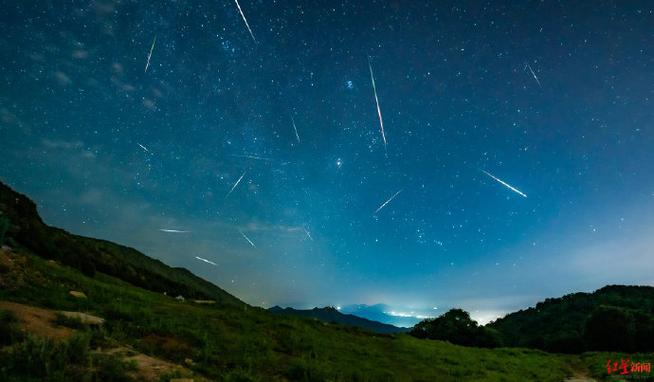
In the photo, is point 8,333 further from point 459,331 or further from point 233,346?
point 459,331

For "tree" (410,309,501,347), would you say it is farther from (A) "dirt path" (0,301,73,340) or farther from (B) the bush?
(B) the bush

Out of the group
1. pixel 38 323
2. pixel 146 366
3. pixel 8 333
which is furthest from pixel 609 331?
pixel 8 333

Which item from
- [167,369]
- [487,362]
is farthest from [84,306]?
[487,362]

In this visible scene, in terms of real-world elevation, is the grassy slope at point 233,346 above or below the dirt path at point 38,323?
below

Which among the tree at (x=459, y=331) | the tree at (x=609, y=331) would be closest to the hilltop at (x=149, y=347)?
the tree at (x=609, y=331)

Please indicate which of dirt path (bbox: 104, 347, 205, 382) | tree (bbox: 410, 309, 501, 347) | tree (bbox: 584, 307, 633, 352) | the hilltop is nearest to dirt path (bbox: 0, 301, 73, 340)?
the hilltop

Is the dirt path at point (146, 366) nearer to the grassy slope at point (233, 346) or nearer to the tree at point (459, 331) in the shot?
the grassy slope at point (233, 346)

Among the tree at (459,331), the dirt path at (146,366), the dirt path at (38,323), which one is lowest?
the tree at (459,331)

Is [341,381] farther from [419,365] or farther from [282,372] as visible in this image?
[419,365]

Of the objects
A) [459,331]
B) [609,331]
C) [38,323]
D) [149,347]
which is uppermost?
[609,331]

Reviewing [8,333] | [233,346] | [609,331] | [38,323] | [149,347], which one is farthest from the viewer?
[609,331]

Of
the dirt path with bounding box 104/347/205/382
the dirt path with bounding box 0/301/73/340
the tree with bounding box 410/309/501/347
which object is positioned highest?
the dirt path with bounding box 0/301/73/340

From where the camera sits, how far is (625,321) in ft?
120

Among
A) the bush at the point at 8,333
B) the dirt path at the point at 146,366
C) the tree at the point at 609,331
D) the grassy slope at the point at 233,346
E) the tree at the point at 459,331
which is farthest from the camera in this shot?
the tree at the point at 459,331
